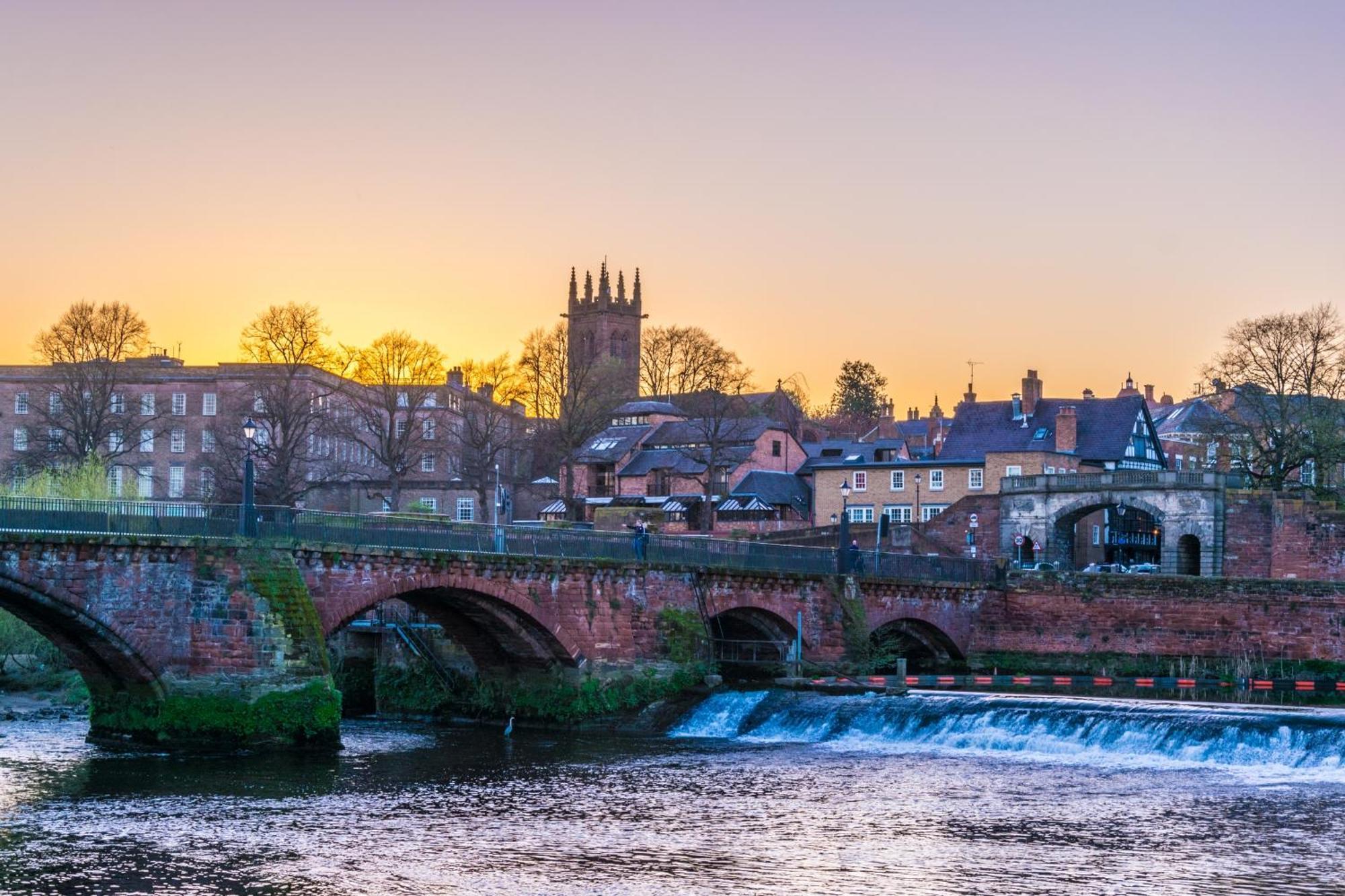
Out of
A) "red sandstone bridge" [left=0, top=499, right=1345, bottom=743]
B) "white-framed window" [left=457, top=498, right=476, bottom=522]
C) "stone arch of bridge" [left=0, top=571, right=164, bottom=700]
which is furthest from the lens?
"white-framed window" [left=457, top=498, right=476, bottom=522]

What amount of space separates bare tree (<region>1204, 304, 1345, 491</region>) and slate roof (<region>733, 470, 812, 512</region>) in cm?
2374

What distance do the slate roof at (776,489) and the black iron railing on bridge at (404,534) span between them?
33.7 m

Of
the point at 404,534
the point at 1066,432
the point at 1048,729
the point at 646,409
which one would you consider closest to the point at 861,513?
the point at 1066,432

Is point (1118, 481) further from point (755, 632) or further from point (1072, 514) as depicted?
point (755, 632)

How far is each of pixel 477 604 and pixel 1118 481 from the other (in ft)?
133

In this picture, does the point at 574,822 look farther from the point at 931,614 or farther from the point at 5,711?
the point at 931,614

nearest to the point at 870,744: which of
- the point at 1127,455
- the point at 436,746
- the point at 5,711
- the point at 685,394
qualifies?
the point at 436,746

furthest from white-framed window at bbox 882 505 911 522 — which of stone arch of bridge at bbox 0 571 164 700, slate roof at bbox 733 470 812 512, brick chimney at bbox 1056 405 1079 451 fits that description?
stone arch of bridge at bbox 0 571 164 700

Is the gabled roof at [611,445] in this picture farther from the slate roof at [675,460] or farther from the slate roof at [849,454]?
the slate roof at [849,454]

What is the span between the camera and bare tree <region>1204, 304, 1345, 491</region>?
77.8 metres

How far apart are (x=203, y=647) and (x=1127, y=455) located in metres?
58.7

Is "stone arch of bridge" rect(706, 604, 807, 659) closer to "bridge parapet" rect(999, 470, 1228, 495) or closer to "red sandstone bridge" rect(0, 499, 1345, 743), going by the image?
"red sandstone bridge" rect(0, 499, 1345, 743)

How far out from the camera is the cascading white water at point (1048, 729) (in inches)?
1508

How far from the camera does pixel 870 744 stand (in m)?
43.2
